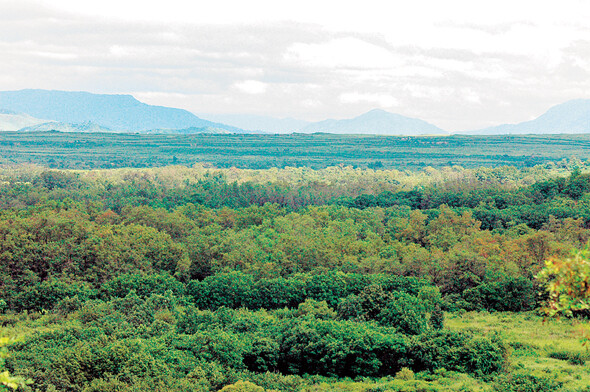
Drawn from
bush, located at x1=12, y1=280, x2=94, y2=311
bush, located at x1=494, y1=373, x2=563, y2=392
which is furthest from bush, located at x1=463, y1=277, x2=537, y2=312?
bush, located at x1=12, y1=280, x2=94, y2=311

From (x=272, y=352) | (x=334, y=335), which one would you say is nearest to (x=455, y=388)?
(x=334, y=335)

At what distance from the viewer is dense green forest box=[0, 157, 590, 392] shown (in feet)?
115

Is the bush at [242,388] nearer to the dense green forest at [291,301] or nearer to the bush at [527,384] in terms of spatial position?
the dense green forest at [291,301]

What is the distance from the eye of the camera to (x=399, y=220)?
82500 mm

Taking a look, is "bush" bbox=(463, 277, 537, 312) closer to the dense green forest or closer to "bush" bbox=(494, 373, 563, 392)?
the dense green forest

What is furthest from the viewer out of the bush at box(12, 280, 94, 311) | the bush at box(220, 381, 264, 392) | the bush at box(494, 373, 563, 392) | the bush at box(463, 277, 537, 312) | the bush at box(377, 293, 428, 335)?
the bush at box(463, 277, 537, 312)

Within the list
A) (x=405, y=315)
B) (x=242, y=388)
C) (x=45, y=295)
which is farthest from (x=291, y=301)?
(x=242, y=388)

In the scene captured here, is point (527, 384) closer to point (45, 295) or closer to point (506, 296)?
point (506, 296)

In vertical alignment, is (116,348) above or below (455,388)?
above

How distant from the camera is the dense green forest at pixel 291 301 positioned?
3494 cm

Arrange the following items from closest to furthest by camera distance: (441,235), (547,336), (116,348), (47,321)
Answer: (116,348), (547,336), (47,321), (441,235)

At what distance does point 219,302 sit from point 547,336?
27.0 m

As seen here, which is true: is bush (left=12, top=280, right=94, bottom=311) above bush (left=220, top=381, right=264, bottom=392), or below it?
below

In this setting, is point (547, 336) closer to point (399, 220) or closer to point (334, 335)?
point (334, 335)
